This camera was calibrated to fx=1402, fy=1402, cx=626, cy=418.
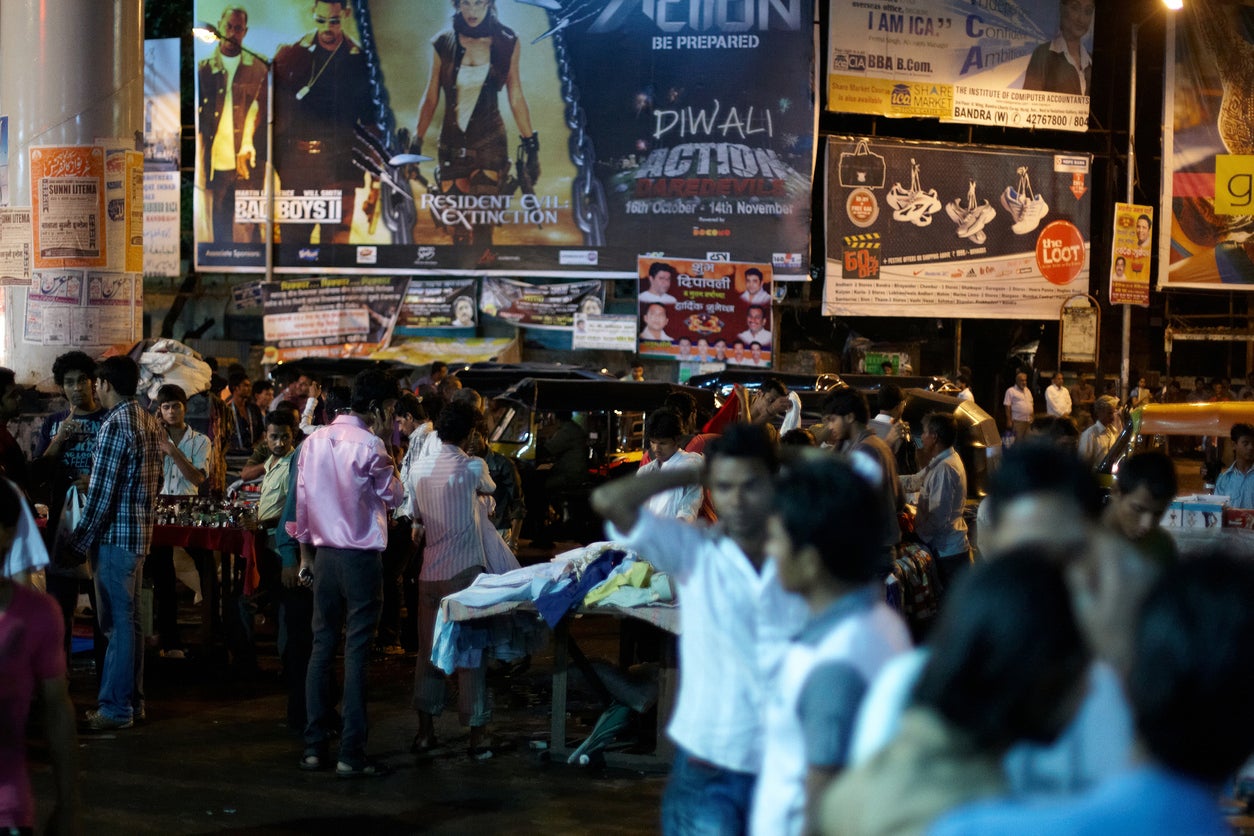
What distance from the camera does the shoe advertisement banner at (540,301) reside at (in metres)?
23.5

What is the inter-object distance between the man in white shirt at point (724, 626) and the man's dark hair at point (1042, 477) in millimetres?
692

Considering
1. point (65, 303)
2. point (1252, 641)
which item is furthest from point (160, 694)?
point (1252, 641)

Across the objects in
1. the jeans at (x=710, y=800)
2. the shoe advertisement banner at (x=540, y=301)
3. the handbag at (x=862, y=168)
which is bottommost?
the jeans at (x=710, y=800)

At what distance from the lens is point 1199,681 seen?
188cm

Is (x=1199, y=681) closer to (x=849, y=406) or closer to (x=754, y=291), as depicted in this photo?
(x=849, y=406)

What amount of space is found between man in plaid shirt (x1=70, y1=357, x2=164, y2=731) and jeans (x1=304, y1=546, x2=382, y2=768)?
140cm

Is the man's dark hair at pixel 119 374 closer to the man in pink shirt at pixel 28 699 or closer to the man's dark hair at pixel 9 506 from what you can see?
the man's dark hair at pixel 9 506

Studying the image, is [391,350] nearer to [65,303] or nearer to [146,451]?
[65,303]

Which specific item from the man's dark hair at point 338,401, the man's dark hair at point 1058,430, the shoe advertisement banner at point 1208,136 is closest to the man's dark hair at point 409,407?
the man's dark hair at point 338,401

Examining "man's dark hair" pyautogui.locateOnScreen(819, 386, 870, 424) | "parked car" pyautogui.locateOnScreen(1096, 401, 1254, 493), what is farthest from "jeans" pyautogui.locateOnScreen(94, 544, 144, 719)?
"parked car" pyautogui.locateOnScreen(1096, 401, 1254, 493)

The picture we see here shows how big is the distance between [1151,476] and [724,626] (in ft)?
6.12

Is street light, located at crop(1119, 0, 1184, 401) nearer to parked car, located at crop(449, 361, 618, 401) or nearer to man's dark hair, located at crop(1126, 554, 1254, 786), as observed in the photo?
parked car, located at crop(449, 361, 618, 401)

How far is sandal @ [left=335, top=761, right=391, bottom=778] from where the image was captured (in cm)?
743

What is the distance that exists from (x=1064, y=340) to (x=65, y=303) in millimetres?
16999
